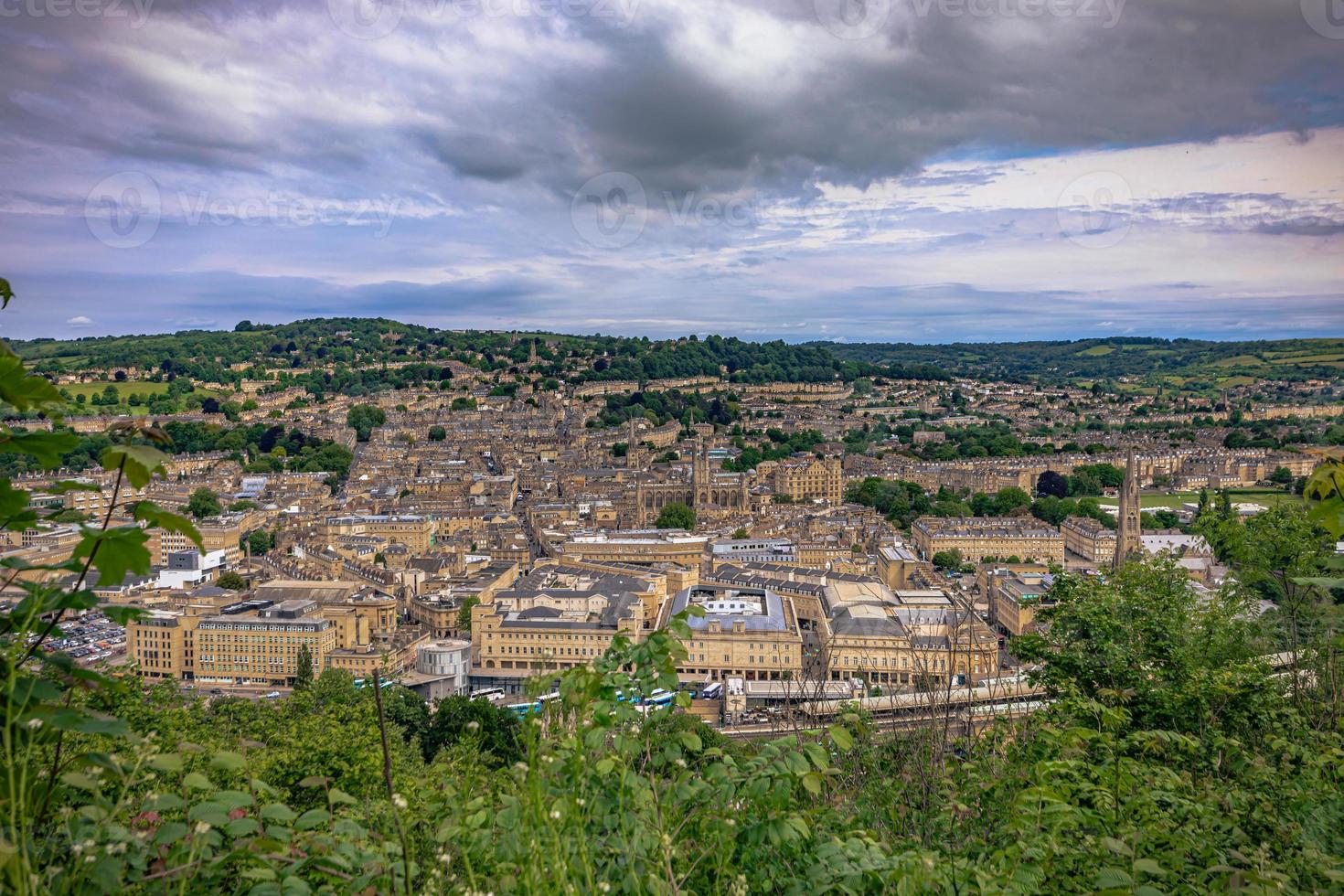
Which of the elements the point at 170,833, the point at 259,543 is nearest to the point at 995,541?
the point at 259,543

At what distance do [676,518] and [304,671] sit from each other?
21706mm

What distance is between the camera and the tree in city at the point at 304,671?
1555 centimetres

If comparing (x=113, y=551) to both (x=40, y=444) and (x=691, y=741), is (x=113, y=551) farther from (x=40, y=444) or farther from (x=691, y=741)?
(x=691, y=741)

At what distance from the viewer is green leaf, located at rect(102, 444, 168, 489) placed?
1.14m

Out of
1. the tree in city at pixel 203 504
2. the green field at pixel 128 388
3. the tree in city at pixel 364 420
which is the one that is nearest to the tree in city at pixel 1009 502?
the tree in city at pixel 203 504

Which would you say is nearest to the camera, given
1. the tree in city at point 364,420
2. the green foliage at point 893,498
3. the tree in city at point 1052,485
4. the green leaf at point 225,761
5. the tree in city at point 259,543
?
the green leaf at point 225,761

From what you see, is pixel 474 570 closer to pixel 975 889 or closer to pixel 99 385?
pixel 975 889

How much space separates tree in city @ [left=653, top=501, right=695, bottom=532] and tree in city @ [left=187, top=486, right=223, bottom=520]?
19.2 m

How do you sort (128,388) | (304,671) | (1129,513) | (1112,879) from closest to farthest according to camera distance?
(1112,879) → (304,671) → (1129,513) → (128,388)

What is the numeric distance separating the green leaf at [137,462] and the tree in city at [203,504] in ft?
131

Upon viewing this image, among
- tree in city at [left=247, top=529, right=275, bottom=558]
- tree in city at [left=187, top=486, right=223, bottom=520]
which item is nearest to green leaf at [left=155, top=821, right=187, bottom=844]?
tree in city at [left=247, top=529, right=275, bottom=558]

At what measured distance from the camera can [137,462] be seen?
1140 mm

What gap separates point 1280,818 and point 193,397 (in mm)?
69203

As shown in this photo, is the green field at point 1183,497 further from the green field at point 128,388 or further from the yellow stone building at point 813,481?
the green field at point 128,388
